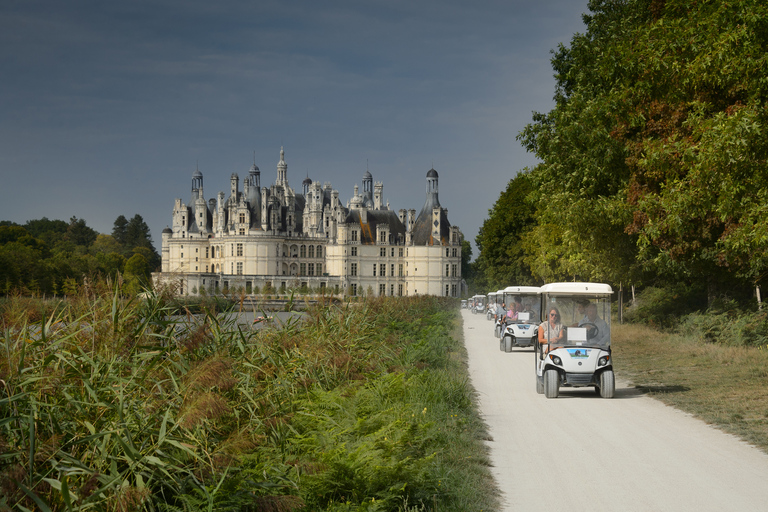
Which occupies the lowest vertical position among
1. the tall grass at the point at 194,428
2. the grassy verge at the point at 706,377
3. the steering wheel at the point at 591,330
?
the grassy verge at the point at 706,377

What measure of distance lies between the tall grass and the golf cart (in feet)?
53.1

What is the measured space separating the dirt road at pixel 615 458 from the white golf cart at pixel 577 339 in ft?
1.24

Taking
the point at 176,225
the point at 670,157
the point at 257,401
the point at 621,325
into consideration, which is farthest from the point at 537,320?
the point at 176,225

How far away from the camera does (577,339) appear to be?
1477 centimetres

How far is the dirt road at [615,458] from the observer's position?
744cm

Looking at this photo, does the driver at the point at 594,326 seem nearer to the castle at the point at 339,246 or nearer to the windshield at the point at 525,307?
the windshield at the point at 525,307

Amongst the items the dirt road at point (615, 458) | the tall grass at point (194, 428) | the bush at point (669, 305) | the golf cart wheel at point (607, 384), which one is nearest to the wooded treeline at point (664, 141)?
the bush at point (669, 305)

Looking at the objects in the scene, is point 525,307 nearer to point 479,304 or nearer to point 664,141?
point 664,141

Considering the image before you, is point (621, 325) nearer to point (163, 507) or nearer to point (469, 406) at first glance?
point (469, 406)

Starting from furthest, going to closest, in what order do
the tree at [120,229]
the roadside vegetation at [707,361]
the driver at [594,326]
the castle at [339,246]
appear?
the tree at [120,229] → the castle at [339,246] → the driver at [594,326] → the roadside vegetation at [707,361]

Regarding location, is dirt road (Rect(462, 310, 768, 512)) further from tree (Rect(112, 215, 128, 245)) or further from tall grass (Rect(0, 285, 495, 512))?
tree (Rect(112, 215, 128, 245))

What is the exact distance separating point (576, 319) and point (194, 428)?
1043 centimetres

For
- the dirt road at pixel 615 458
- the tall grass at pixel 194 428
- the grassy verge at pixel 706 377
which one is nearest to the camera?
the tall grass at pixel 194 428

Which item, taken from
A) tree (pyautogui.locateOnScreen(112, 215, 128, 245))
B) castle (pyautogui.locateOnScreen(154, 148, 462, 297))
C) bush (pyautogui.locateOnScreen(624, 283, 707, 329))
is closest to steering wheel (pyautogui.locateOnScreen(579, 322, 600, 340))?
bush (pyautogui.locateOnScreen(624, 283, 707, 329))
